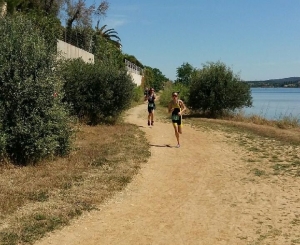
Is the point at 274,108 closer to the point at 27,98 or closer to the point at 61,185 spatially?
the point at 27,98

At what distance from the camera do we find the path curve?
6000mm

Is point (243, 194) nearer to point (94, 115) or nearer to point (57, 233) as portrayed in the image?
point (57, 233)

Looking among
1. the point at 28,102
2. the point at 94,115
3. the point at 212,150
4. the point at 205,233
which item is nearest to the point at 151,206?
the point at 205,233

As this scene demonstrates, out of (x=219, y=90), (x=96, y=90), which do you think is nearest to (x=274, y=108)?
(x=219, y=90)

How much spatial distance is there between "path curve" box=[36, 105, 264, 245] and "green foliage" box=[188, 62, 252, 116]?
1471 centimetres

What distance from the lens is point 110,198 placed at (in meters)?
7.75

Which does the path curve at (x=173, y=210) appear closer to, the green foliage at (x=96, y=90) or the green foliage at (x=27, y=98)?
the green foliage at (x=27, y=98)

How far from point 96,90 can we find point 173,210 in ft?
35.8

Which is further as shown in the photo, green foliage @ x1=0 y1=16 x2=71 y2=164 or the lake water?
the lake water

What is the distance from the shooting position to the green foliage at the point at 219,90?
2594cm

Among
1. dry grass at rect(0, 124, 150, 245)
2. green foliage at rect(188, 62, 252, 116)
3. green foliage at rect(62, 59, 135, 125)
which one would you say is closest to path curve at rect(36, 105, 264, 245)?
dry grass at rect(0, 124, 150, 245)

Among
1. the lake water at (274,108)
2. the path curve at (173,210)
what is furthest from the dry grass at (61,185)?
the lake water at (274,108)

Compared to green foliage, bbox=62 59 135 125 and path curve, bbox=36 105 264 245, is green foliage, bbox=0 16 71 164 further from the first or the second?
green foliage, bbox=62 59 135 125

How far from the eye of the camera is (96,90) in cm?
1742
